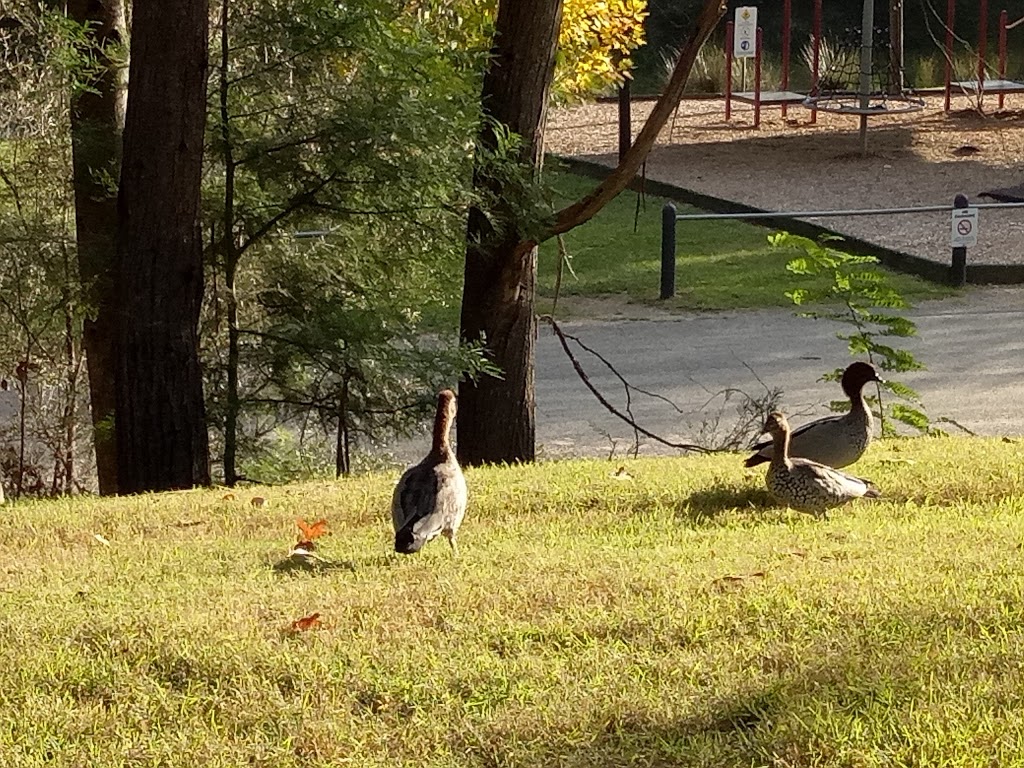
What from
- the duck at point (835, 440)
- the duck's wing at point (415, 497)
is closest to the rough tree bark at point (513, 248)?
the duck at point (835, 440)

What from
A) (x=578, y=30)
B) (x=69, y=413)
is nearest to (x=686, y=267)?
(x=578, y=30)

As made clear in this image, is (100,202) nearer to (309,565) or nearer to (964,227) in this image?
(309,565)

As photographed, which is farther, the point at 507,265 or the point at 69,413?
the point at 69,413

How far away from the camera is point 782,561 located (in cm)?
636

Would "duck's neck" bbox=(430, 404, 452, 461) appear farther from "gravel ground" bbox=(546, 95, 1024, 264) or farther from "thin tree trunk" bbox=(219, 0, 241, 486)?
"gravel ground" bbox=(546, 95, 1024, 264)

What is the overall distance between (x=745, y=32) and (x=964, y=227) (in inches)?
621

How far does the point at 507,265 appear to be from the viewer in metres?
11.2

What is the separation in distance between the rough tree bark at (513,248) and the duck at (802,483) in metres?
3.37

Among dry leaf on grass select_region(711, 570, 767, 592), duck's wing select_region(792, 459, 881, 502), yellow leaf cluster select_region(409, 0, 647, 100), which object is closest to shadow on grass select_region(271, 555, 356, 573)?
dry leaf on grass select_region(711, 570, 767, 592)

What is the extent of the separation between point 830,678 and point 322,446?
25.4ft

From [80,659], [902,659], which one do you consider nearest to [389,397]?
[80,659]

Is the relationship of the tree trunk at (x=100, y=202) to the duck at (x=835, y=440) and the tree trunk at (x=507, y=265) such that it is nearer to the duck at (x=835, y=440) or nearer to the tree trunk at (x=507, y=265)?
the tree trunk at (x=507, y=265)

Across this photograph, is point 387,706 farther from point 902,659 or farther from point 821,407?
point 821,407

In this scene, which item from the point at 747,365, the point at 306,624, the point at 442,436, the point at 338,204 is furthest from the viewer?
the point at 747,365
